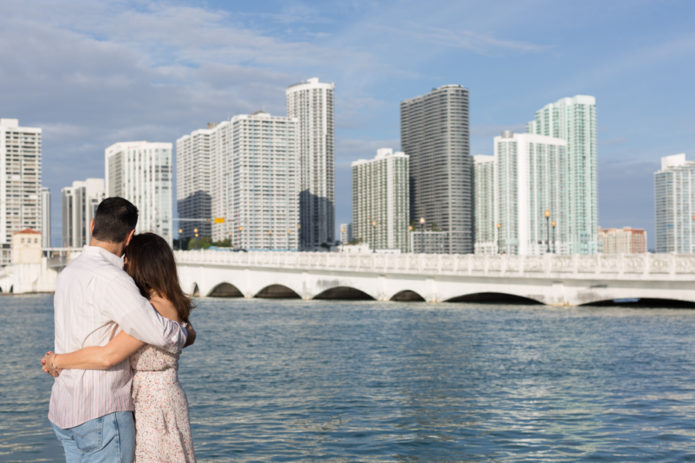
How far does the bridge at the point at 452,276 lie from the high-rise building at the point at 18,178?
129556 mm

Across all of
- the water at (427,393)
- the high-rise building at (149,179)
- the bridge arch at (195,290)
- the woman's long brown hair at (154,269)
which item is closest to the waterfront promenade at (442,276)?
the bridge arch at (195,290)

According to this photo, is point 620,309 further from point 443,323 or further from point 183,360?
point 183,360

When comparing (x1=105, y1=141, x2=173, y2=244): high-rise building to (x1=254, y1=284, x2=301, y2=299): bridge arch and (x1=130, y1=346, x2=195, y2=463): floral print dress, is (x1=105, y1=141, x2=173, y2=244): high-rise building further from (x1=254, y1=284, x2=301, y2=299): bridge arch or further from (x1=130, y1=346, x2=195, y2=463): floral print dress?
(x1=130, y1=346, x2=195, y2=463): floral print dress

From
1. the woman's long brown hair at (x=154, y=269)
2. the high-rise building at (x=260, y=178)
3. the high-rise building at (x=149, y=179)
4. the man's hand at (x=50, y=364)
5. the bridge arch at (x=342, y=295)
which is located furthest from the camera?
the high-rise building at (x=260, y=178)

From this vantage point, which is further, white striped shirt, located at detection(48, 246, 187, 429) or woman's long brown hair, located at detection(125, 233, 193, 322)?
woman's long brown hair, located at detection(125, 233, 193, 322)

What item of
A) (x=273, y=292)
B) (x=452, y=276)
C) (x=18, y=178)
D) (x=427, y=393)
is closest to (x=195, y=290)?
(x=273, y=292)

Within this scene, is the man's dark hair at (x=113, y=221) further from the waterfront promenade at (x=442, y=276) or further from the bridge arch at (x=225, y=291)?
the bridge arch at (x=225, y=291)

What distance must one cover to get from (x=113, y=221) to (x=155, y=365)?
3.05 ft

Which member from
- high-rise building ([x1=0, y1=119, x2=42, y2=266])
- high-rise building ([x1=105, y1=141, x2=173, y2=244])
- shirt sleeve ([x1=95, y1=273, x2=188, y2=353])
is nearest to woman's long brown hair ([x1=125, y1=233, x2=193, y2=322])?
shirt sleeve ([x1=95, y1=273, x2=188, y2=353])

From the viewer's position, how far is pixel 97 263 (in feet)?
14.0

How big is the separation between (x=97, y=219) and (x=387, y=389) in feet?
44.7

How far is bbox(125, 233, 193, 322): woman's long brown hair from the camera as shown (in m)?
4.56

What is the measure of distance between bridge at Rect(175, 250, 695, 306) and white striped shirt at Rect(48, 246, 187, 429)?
117 ft

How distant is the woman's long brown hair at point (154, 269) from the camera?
4.56 metres
